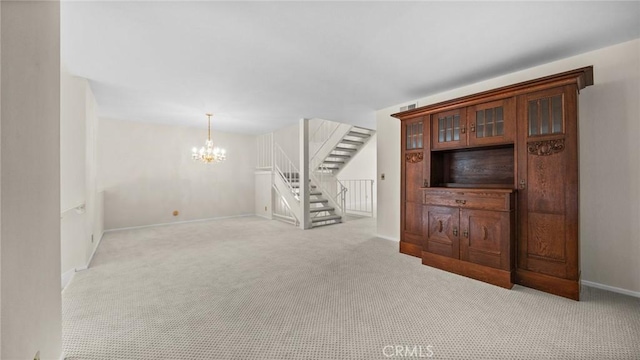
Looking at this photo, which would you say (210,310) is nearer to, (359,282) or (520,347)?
(359,282)

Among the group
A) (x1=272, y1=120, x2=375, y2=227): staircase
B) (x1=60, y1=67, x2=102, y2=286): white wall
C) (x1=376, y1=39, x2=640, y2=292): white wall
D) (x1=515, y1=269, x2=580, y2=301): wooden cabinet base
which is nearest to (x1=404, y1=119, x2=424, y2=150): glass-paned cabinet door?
(x1=376, y1=39, x2=640, y2=292): white wall

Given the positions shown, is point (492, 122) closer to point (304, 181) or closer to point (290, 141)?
point (304, 181)

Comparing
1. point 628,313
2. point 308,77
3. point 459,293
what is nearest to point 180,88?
point 308,77

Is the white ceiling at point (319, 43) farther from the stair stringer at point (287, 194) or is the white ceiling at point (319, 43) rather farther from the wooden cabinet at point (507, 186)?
the stair stringer at point (287, 194)

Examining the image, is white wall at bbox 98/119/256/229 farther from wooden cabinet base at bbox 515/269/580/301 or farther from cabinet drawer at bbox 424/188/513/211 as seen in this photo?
wooden cabinet base at bbox 515/269/580/301

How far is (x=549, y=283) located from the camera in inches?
95.8

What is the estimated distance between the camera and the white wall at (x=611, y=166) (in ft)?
7.75

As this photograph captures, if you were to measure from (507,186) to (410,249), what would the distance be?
1442 millimetres

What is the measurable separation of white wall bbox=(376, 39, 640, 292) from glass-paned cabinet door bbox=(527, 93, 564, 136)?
0.47 m

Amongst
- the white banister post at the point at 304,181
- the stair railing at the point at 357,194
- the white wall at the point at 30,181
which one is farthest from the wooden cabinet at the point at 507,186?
the stair railing at the point at 357,194

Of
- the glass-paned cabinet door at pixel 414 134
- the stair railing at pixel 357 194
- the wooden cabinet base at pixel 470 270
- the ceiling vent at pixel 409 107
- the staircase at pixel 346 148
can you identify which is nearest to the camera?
the wooden cabinet base at pixel 470 270

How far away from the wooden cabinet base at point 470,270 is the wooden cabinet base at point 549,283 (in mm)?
159

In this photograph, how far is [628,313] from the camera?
80.9 inches

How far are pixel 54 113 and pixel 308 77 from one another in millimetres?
2380
